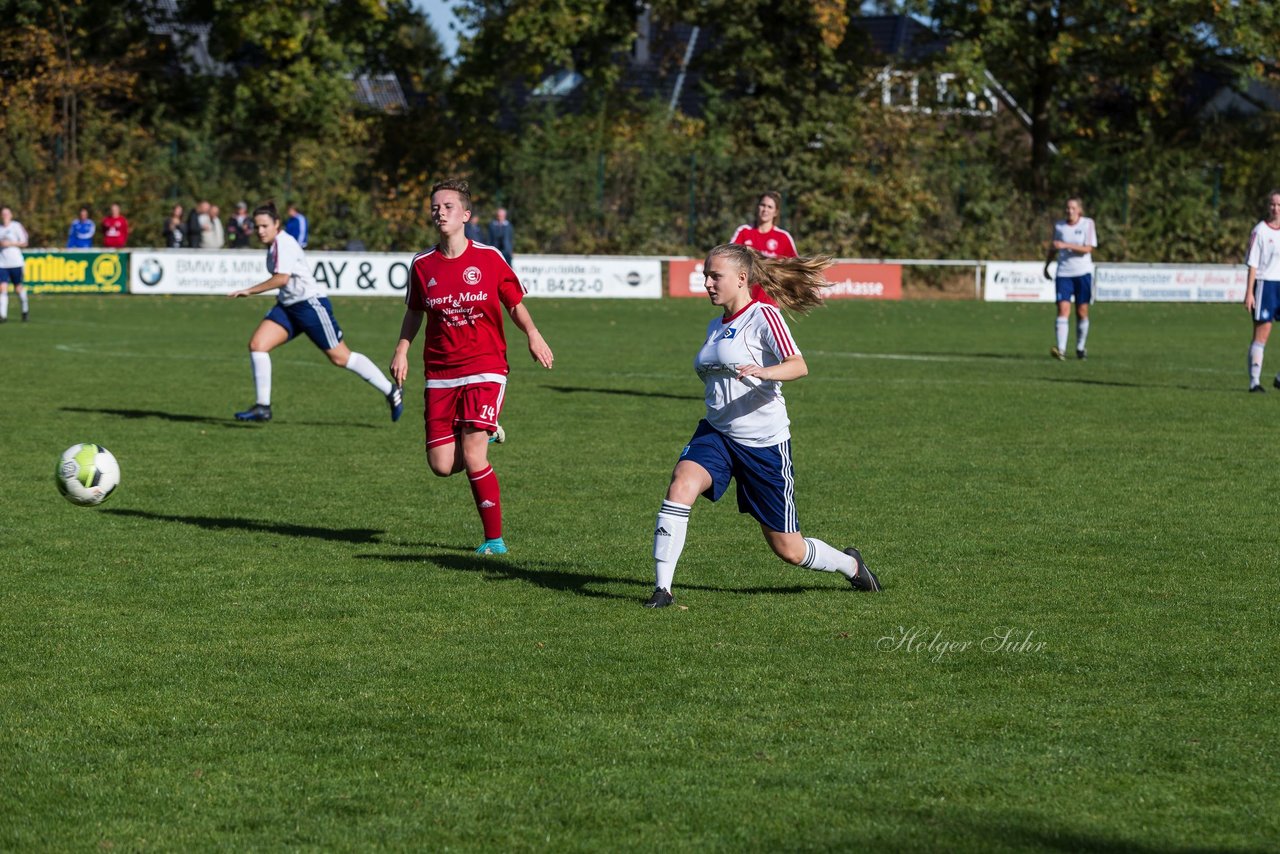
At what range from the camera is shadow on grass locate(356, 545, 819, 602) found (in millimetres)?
7586

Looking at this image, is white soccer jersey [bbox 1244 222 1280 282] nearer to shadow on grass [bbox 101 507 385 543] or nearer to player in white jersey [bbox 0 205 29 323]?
shadow on grass [bbox 101 507 385 543]

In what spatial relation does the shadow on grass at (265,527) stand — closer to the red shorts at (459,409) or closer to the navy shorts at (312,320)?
the red shorts at (459,409)

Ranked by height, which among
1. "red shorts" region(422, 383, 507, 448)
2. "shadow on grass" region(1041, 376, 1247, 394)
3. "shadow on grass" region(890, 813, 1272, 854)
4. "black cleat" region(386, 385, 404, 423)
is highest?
"red shorts" region(422, 383, 507, 448)

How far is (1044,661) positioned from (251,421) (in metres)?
9.27

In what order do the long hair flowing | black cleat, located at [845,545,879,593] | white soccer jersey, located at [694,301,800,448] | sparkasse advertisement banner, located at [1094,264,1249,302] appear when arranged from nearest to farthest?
white soccer jersey, located at [694,301,800,448] < the long hair flowing < black cleat, located at [845,545,879,593] < sparkasse advertisement banner, located at [1094,264,1249,302]

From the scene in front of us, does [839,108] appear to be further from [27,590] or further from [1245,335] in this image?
[27,590]

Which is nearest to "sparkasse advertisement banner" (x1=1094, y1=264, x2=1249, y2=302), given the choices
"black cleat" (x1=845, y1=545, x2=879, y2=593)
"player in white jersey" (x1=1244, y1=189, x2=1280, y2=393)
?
"player in white jersey" (x1=1244, y1=189, x2=1280, y2=393)

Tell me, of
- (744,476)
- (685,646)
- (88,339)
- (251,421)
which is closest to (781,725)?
(685,646)

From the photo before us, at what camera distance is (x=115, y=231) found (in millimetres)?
35562

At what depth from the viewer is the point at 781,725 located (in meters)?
5.40

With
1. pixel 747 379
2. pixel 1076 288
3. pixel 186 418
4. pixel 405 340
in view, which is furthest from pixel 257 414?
pixel 1076 288

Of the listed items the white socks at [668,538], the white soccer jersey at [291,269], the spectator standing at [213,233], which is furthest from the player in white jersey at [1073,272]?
the spectator standing at [213,233]

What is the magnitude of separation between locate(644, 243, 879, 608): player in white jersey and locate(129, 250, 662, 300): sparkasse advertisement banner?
1012 inches

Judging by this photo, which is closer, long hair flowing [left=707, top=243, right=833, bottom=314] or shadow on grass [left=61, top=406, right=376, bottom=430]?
long hair flowing [left=707, top=243, right=833, bottom=314]
